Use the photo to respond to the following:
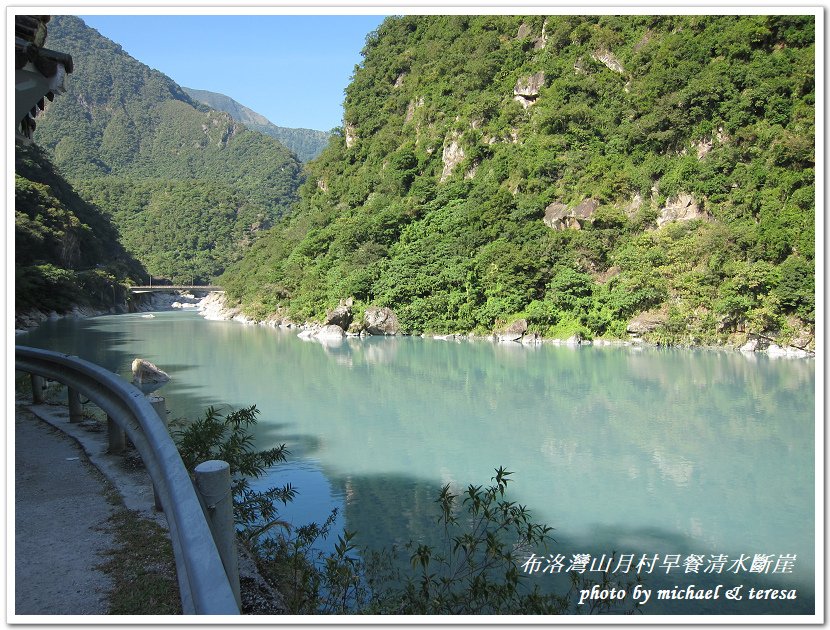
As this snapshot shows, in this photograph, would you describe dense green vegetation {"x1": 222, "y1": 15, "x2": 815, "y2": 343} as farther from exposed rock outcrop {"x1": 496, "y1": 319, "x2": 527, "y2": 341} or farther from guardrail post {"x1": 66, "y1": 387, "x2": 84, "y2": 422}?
guardrail post {"x1": 66, "y1": 387, "x2": 84, "y2": 422}

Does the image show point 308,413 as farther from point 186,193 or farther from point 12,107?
point 186,193

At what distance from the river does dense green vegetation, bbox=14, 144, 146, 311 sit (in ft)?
51.8

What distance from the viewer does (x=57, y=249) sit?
120 ft

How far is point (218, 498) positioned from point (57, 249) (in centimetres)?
4164

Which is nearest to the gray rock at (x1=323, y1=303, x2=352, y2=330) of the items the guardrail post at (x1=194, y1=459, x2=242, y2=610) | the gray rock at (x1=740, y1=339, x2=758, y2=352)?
the gray rock at (x1=740, y1=339, x2=758, y2=352)

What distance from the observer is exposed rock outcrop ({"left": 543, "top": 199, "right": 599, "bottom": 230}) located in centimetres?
2569

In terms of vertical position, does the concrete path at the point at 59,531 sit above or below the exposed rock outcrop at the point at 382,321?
below

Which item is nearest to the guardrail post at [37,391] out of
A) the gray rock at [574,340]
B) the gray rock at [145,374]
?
the gray rock at [145,374]

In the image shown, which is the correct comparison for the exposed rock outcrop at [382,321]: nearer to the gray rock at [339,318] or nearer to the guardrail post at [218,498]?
the gray rock at [339,318]

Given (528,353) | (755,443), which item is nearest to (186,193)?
(528,353)

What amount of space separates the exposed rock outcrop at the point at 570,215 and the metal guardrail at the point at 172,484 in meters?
23.9

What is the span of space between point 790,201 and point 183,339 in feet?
81.1

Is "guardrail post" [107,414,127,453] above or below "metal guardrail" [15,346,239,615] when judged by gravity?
below

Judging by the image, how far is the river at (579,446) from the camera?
5156 mm
